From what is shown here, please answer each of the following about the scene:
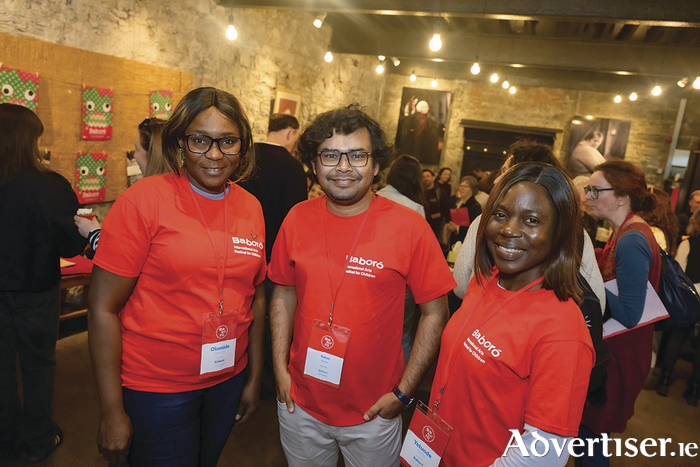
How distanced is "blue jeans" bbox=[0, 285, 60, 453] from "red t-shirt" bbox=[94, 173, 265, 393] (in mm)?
1210

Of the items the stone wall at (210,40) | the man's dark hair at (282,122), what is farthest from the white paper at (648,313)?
the stone wall at (210,40)

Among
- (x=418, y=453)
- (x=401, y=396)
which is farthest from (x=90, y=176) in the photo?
(x=418, y=453)

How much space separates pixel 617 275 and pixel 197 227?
177 cm

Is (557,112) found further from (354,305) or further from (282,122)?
(354,305)

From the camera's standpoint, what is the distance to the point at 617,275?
6.39 feet

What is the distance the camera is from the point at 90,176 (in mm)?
3781

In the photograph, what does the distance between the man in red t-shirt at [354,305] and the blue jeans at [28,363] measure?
1511 millimetres

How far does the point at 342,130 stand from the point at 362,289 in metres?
0.55

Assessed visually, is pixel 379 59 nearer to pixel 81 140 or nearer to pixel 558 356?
→ pixel 81 140

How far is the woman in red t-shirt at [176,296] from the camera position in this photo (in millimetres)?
1358

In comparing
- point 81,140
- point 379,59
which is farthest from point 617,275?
point 379,59

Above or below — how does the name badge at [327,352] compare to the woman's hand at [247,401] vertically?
above

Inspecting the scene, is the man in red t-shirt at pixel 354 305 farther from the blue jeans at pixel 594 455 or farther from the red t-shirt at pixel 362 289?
the blue jeans at pixel 594 455

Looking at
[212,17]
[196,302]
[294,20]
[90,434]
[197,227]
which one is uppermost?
[294,20]
